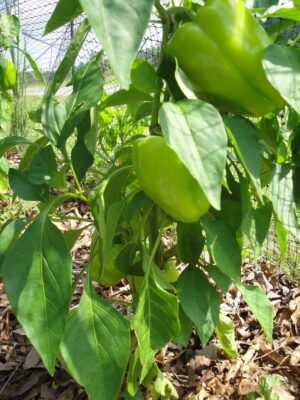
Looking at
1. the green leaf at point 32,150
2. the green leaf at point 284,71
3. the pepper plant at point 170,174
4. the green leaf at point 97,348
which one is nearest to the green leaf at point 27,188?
the pepper plant at point 170,174

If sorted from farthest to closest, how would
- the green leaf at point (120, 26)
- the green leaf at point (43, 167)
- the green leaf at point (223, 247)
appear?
the green leaf at point (43, 167)
the green leaf at point (223, 247)
the green leaf at point (120, 26)

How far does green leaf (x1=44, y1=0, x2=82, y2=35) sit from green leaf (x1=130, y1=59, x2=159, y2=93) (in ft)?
0.33

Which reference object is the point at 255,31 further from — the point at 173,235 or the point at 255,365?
the point at 173,235

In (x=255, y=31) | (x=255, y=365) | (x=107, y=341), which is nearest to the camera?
(x=255, y=31)

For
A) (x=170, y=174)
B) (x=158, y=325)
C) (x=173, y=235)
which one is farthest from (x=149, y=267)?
(x=173, y=235)

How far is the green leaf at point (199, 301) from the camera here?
791 mm

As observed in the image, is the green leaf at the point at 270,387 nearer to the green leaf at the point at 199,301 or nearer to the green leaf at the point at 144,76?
the green leaf at the point at 199,301

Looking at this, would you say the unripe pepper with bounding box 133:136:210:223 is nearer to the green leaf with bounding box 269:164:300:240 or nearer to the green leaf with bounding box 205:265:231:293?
the green leaf with bounding box 269:164:300:240

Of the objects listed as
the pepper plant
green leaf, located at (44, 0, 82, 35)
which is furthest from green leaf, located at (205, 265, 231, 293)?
green leaf, located at (44, 0, 82, 35)

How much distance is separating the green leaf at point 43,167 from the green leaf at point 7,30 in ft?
1.89

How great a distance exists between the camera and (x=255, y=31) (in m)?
0.56

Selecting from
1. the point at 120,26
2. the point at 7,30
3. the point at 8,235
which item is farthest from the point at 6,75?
the point at 120,26

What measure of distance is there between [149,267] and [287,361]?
73cm

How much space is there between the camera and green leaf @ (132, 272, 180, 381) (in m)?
0.70
